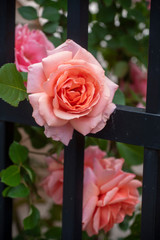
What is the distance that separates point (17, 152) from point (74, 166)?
0.18 meters

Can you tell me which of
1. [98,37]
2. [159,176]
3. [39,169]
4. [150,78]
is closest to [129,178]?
[159,176]

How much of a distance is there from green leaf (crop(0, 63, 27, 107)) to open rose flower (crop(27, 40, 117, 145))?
0.20 feet

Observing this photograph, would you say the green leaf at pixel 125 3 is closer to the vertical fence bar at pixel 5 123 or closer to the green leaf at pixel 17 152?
the vertical fence bar at pixel 5 123

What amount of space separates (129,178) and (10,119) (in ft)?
1.00

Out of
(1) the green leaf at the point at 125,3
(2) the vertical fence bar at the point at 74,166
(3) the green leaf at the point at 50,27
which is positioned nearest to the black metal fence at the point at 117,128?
(2) the vertical fence bar at the point at 74,166

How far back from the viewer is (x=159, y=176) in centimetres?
87

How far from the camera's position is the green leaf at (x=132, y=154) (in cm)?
118

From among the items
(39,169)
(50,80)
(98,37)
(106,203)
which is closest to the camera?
(50,80)

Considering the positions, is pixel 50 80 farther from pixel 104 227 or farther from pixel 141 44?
pixel 141 44

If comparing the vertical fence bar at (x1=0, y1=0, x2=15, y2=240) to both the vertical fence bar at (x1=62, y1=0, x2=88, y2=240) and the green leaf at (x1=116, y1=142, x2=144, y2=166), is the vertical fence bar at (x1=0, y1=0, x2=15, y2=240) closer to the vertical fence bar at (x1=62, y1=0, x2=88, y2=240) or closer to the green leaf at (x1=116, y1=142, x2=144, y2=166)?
the vertical fence bar at (x1=62, y1=0, x2=88, y2=240)

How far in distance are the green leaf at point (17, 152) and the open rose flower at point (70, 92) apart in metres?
0.25

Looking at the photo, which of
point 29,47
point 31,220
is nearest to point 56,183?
point 31,220

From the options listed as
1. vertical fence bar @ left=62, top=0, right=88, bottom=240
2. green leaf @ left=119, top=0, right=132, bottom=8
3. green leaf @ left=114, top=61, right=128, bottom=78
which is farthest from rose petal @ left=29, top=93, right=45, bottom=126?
green leaf @ left=114, top=61, right=128, bottom=78

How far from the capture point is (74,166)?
3.12 ft
